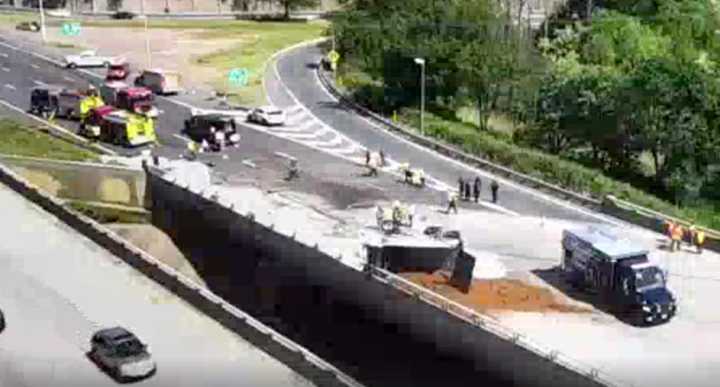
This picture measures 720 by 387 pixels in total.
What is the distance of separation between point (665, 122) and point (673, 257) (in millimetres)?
15688

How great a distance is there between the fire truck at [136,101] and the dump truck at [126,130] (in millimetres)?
4660

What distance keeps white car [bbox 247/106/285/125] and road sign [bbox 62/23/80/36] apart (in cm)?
3233

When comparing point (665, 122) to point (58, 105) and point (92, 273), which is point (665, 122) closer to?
point (92, 273)

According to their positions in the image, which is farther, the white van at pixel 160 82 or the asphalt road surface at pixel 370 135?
the white van at pixel 160 82

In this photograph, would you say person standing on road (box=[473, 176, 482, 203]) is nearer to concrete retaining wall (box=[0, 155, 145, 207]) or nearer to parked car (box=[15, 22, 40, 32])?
concrete retaining wall (box=[0, 155, 145, 207])

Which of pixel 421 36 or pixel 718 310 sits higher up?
pixel 421 36

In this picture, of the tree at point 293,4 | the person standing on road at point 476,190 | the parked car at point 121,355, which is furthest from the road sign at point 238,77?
the parked car at point 121,355

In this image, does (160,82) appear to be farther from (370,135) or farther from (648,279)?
(648,279)

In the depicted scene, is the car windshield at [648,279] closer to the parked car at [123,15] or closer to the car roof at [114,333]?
the car roof at [114,333]

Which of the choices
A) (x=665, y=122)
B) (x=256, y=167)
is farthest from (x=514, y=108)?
(x=256, y=167)

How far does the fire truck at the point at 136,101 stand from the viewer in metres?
67.2

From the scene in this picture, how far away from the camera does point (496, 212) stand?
49562mm

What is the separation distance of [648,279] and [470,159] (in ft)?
73.4

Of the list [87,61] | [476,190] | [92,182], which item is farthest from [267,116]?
[87,61]
